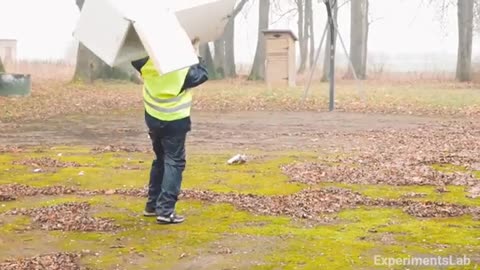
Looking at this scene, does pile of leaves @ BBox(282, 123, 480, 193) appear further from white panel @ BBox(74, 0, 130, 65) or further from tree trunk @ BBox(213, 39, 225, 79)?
tree trunk @ BBox(213, 39, 225, 79)

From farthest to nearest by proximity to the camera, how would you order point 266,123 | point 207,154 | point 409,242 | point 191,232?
point 266,123, point 207,154, point 191,232, point 409,242

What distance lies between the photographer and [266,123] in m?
14.6

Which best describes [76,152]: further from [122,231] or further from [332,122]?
[332,122]

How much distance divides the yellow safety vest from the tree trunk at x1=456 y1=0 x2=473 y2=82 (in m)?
28.7

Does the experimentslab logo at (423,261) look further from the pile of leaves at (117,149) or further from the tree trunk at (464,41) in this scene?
the tree trunk at (464,41)

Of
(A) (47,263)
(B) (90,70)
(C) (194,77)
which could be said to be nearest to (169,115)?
(C) (194,77)

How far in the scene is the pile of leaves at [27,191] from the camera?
7028mm

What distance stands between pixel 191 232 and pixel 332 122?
9.31 meters

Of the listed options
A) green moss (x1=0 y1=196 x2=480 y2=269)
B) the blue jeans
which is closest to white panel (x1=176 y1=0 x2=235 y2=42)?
the blue jeans

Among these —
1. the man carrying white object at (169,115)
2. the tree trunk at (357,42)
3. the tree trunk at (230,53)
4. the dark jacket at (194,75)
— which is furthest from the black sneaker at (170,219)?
the tree trunk at (230,53)

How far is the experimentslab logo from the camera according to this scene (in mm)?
4723

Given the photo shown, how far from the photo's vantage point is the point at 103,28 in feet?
19.1

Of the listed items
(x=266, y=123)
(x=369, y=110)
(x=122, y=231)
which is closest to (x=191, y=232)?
(x=122, y=231)

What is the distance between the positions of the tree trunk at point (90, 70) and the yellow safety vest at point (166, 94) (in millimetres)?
22252
